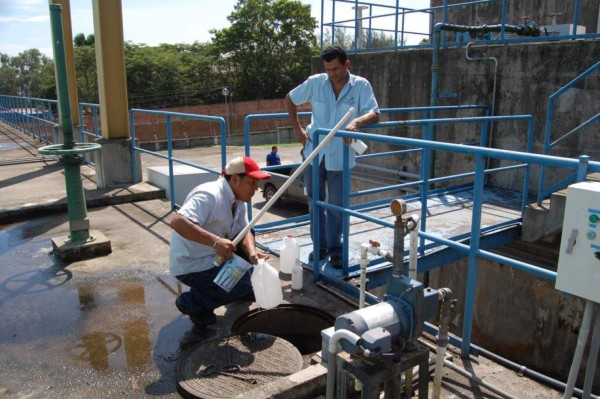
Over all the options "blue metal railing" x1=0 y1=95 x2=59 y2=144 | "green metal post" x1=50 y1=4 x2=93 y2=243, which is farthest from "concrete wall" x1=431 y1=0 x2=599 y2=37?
"blue metal railing" x1=0 y1=95 x2=59 y2=144

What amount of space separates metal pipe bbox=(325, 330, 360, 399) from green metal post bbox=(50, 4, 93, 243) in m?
3.64

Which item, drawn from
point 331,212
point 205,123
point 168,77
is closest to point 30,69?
point 168,77

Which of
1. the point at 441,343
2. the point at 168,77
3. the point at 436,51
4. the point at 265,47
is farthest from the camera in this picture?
the point at 265,47

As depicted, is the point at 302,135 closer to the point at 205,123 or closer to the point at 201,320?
the point at 201,320

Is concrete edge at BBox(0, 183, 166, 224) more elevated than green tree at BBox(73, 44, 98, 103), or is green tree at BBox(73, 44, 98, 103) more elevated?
green tree at BBox(73, 44, 98, 103)

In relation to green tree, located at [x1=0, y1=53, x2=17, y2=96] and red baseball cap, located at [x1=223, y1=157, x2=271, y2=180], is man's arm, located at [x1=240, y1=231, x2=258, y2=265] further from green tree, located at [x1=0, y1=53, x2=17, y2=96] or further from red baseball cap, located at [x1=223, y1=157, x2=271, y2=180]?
→ green tree, located at [x1=0, y1=53, x2=17, y2=96]

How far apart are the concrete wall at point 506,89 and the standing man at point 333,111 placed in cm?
437

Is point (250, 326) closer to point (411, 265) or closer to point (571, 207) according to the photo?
point (411, 265)

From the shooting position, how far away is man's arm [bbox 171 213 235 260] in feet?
10.6

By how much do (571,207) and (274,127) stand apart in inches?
1380

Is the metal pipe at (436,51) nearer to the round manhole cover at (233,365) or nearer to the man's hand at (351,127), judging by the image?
the man's hand at (351,127)

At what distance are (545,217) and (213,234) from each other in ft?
13.9

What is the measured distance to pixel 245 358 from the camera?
3.17 meters

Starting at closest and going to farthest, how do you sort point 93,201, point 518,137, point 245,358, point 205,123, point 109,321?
point 245,358
point 109,321
point 93,201
point 518,137
point 205,123
